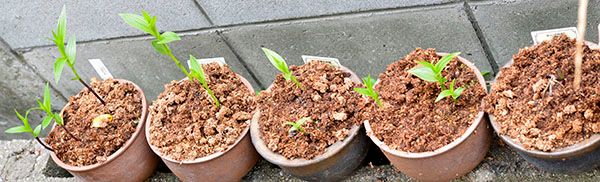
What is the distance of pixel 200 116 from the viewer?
2016mm

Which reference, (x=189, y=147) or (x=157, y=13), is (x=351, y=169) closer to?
(x=189, y=147)

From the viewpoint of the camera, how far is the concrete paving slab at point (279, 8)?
81.1 inches

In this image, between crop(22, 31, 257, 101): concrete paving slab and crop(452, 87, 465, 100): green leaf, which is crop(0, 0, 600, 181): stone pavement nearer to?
crop(22, 31, 257, 101): concrete paving slab

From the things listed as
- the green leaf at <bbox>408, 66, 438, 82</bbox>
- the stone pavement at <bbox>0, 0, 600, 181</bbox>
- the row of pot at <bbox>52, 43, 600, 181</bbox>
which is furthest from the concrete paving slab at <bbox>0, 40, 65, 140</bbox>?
the green leaf at <bbox>408, 66, 438, 82</bbox>

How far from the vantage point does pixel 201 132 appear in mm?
2006

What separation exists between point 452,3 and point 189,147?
0.79m

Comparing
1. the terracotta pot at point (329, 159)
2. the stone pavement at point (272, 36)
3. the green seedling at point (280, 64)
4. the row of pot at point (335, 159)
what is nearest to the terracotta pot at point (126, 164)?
the row of pot at point (335, 159)

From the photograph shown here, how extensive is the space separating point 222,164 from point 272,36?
1.58 ft

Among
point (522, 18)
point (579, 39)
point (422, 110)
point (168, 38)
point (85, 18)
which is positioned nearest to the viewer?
point (579, 39)

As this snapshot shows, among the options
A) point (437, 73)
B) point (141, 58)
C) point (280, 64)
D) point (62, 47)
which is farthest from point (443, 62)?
point (141, 58)

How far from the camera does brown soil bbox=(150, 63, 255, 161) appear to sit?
1979 mm

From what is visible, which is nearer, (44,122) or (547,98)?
(547,98)

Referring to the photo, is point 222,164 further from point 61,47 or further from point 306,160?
point 61,47

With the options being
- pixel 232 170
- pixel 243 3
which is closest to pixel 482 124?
pixel 232 170
